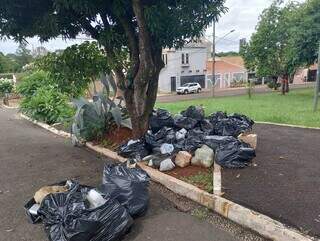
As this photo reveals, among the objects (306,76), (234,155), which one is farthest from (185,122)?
(306,76)

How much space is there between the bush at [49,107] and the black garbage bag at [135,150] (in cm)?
706

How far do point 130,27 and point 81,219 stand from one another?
4473 millimetres

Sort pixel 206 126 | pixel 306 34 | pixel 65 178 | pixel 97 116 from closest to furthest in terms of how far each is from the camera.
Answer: pixel 65 178 < pixel 206 126 < pixel 97 116 < pixel 306 34

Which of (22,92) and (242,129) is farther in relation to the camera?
(22,92)

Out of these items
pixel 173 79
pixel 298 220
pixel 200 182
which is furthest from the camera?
pixel 173 79

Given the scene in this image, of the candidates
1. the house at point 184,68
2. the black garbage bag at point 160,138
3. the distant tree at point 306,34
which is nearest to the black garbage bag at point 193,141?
the black garbage bag at point 160,138

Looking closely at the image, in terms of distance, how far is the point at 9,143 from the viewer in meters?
9.62

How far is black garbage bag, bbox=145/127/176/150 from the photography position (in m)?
6.83

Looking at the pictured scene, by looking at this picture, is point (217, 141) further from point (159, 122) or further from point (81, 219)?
point (81, 219)

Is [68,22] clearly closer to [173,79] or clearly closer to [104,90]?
[104,90]

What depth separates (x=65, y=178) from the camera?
20.1 ft

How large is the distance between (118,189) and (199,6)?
3.68 meters

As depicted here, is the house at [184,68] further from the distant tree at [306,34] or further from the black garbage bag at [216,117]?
the black garbage bag at [216,117]

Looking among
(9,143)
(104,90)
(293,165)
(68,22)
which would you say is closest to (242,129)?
(293,165)
